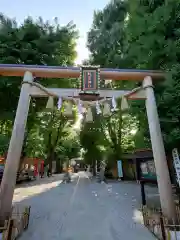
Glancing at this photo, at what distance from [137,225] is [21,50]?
1009 cm

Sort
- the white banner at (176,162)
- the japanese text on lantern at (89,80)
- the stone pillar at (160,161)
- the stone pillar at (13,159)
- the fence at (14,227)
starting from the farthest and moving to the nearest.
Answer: the japanese text on lantern at (89,80) → the white banner at (176,162) → the stone pillar at (160,161) → the stone pillar at (13,159) → the fence at (14,227)

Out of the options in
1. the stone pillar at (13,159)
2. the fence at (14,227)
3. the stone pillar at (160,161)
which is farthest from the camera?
the stone pillar at (160,161)

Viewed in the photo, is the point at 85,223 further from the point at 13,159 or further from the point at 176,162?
the point at 176,162

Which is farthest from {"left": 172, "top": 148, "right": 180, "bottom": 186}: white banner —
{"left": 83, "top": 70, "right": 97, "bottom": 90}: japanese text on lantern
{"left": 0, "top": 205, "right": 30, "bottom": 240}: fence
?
{"left": 0, "top": 205, "right": 30, "bottom": 240}: fence

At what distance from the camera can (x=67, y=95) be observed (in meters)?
6.53

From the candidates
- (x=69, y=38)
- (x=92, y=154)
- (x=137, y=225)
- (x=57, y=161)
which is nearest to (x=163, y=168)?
(x=137, y=225)

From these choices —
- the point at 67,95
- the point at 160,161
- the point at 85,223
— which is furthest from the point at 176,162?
the point at 67,95

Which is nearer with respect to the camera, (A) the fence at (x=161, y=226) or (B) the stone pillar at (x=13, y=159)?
(A) the fence at (x=161, y=226)

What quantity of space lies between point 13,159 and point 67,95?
274 cm

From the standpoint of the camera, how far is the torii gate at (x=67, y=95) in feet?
16.8

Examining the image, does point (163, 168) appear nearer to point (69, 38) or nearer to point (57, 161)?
point (69, 38)

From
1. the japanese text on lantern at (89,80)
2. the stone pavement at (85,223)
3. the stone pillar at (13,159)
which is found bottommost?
the stone pavement at (85,223)

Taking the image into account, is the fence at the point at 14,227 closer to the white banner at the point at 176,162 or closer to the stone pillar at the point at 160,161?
the stone pillar at the point at 160,161

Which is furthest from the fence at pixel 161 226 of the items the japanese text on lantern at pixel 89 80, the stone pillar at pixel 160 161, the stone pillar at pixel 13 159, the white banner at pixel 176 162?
the japanese text on lantern at pixel 89 80
